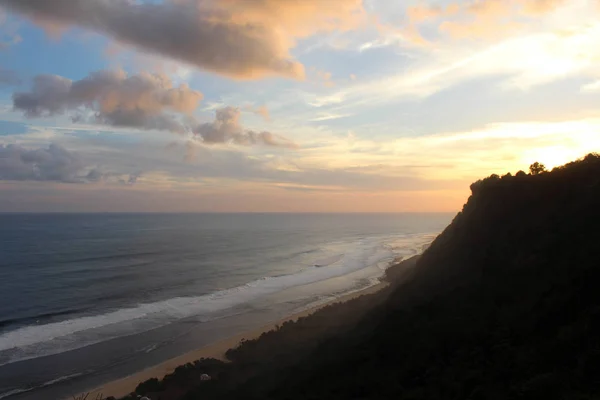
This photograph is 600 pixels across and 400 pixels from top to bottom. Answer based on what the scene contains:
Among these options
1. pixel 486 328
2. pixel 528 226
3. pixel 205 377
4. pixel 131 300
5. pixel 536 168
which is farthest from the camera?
pixel 131 300

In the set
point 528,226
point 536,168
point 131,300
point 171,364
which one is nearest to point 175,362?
point 171,364

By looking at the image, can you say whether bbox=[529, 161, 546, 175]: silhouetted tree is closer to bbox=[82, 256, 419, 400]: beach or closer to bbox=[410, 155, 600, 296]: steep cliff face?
bbox=[410, 155, 600, 296]: steep cliff face

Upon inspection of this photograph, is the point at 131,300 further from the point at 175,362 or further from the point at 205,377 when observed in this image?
the point at 205,377

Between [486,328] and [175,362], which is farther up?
[486,328]

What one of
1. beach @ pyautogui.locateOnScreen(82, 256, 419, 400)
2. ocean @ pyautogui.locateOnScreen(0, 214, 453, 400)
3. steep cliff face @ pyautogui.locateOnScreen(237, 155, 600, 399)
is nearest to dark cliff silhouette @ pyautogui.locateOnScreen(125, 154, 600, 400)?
steep cliff face @ pyautogui.locateOnScreen(237, 155, 600, 399)

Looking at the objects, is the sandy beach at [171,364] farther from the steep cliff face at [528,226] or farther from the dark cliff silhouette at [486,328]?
the steep cliff face at [528,226]

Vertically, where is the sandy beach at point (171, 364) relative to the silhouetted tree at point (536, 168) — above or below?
below

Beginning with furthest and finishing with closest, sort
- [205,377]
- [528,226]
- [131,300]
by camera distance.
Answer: [131,300] < [205,377] < [528,226]

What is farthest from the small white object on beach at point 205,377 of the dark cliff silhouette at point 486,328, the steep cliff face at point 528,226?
the steep cliff face at point 528,226

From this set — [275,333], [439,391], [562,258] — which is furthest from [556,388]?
[275,333]
